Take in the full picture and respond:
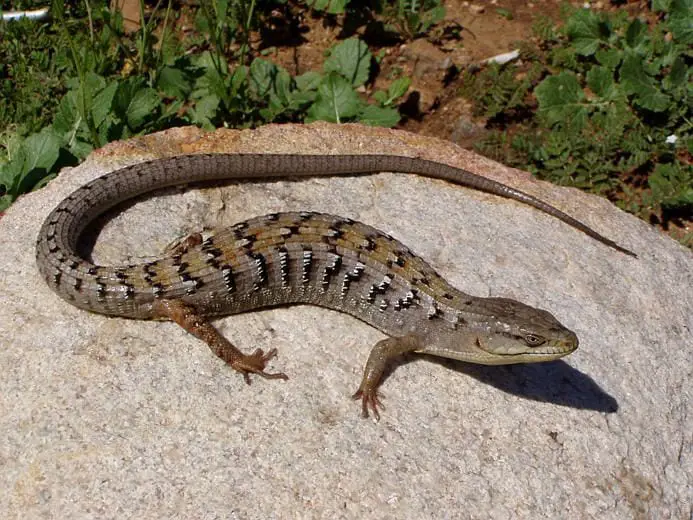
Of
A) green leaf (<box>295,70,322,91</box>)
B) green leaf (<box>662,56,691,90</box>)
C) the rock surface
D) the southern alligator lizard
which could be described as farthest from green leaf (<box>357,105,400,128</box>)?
green leaf (<box>662,56,691,90</box>)

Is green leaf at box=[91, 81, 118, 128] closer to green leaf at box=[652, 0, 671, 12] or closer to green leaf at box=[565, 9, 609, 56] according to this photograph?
green leaf at box=[565, 9, 609, 56]

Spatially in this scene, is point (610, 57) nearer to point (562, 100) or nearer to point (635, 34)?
point (635, 34)

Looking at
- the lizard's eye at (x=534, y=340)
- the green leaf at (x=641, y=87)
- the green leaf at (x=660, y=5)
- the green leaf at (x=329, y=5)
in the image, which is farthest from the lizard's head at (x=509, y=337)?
the green leaf at (x=660, y=5)

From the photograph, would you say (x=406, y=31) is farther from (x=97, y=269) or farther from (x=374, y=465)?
(x=374, y=465)

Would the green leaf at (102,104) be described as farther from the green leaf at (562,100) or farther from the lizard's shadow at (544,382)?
the green leaf at (562,100)

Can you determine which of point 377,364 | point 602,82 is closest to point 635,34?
point 602,82
